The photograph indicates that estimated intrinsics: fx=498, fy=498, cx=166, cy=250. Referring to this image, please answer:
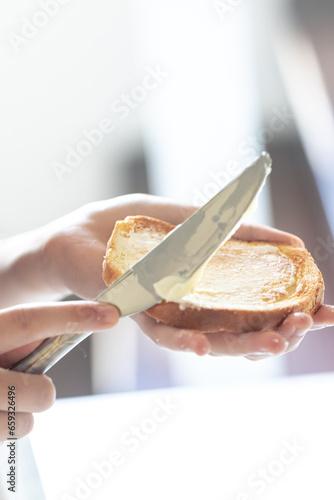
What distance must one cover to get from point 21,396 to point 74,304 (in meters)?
0.21

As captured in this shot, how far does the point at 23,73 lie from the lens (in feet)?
6.18

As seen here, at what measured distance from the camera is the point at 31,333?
752 mm

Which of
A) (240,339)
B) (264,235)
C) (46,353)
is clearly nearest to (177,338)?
(240,339)

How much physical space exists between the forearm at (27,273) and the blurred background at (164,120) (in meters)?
0.61

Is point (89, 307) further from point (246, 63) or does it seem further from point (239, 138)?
point (246, 63)

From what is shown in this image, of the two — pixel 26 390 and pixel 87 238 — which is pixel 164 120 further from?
pixel 26 390

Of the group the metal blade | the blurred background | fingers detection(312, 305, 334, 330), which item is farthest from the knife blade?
the blurred background

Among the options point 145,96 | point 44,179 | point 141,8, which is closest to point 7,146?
point 44,179

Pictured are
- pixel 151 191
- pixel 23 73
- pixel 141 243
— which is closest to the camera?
pixel 141 243

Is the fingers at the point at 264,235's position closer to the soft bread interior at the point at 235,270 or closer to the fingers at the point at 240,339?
the soft bread interior at the point at 235,270

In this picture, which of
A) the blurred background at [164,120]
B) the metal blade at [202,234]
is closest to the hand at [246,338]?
the metal blade at [202,234]

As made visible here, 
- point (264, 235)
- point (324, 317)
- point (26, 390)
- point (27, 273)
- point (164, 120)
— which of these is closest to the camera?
point (26, 390)

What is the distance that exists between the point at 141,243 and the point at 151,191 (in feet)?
3.41

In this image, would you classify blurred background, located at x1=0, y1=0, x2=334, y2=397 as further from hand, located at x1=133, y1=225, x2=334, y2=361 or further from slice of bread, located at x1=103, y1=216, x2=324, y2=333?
hand, located at x1=133, y1=225, x2=334, y2=361
